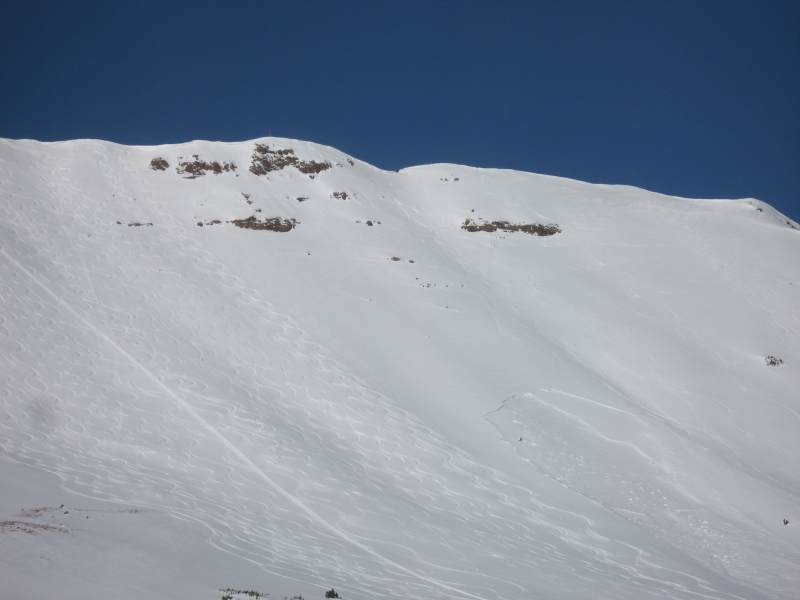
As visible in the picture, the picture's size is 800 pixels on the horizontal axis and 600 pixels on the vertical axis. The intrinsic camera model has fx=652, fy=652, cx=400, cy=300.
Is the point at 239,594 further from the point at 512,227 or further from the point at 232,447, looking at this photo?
the point at 512,227

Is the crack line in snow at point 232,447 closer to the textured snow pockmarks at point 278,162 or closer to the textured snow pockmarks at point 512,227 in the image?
the textured snow pockmarks at point 278,162

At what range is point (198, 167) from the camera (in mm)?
31703

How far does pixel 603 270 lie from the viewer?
28828 millimetres

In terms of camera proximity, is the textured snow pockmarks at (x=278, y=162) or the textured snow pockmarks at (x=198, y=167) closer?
the textured snow pockmarks at (x=198, y=167)

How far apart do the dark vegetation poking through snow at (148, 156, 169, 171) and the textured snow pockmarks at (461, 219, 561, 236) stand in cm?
1476

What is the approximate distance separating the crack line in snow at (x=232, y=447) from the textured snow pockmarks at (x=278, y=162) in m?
13.9

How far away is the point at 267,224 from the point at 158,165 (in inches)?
283

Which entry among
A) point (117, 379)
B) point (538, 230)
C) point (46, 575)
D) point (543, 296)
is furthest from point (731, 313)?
point (46, 575)

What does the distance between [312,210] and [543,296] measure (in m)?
11.5

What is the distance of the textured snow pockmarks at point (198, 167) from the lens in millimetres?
31375

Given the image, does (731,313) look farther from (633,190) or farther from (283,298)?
(283,298)

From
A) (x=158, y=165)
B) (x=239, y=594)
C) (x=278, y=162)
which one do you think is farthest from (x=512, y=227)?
(x=239, y=594)

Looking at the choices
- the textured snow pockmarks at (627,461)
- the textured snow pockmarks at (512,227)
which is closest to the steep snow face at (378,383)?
the textured snow pockmarks at (627,461)

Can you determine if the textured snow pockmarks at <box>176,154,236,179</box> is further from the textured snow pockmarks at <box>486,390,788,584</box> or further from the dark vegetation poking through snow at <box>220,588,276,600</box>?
the dark vegetation poking through snow at <box>220,588,276,600</box>
